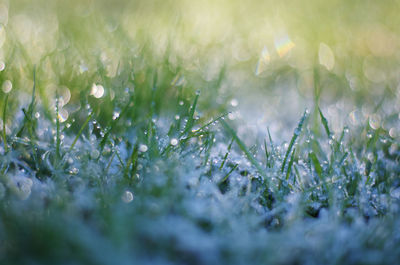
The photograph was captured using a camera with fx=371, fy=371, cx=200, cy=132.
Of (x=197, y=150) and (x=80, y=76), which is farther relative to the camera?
(x=80, y=76)

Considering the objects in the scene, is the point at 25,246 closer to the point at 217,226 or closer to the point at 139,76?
the point at 217,226

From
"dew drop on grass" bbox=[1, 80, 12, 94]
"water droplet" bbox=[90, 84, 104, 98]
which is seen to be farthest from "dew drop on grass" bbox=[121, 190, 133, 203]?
"dew drop on grass" bbox=[1, 80, 12, 94]

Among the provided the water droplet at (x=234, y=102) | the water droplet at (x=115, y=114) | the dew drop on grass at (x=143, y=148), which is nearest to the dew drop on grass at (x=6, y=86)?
the water droplet at (x=115, y=114)

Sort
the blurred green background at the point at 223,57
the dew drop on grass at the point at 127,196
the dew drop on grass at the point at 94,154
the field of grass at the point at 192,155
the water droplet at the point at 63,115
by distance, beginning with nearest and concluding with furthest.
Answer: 1. the field of grass at the point at 192,155
2. the dew drop on grass at the point at 127,196
3. the dew drop on grass at the point at 94,154
4. the water droplet at the point at 63,115
5. the blurred green background at the point at 223,57

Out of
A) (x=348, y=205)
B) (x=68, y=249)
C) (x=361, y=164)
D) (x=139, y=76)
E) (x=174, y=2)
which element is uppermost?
(x=174, y=2)

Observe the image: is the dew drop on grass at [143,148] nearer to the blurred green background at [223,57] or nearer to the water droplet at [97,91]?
the blurred green background at [223,57]

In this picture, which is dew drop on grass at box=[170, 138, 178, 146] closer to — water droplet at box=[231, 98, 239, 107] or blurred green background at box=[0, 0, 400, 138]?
blurred green background at box=[0, 0, 400, 138]

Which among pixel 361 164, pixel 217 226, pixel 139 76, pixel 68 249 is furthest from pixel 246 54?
pixel 68 249

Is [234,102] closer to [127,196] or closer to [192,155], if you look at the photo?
[192,155]
